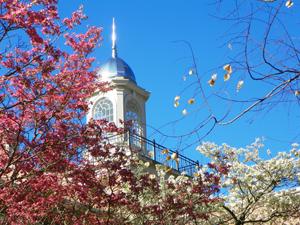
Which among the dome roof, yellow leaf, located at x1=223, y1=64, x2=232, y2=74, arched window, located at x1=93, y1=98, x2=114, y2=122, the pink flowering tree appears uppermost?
the dome roof

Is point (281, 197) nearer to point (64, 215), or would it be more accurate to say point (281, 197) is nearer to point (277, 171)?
point (277, 171)

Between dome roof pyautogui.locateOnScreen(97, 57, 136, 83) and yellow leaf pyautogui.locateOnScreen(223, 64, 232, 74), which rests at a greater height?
dome roof pyautogui.locateOnScreen(97, 57, 136, 83)

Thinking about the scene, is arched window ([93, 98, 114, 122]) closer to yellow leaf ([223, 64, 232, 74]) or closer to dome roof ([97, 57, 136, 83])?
dome roof ([97, 57, 136, 83])

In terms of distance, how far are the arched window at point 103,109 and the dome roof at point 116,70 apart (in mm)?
1226

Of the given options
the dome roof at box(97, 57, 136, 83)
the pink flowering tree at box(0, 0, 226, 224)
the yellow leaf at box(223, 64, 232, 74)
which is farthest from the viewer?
the dome roof at box(97, 57, 136, 83)

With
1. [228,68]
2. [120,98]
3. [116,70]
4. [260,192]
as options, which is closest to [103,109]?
[120,98]

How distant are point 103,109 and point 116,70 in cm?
199

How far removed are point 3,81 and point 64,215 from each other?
11.4ft

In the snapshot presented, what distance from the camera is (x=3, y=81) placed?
876 cm

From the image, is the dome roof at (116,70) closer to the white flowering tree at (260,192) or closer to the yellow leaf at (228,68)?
the white flowering tree at (260,192)

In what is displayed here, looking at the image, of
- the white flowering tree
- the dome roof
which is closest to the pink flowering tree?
the white flowering tree

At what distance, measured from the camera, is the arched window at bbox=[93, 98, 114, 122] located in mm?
20417

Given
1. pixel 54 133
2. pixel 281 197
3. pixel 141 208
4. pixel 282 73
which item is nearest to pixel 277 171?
pixel 281 197

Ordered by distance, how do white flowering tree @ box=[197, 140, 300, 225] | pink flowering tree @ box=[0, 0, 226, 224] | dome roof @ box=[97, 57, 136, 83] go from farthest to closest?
dome roof @ box=[97, 57, 136, 83]
white flowering tree @ box=[197, 140, 300, 225]
pink flowering tree @ box=[0, 0, 226, 224]
